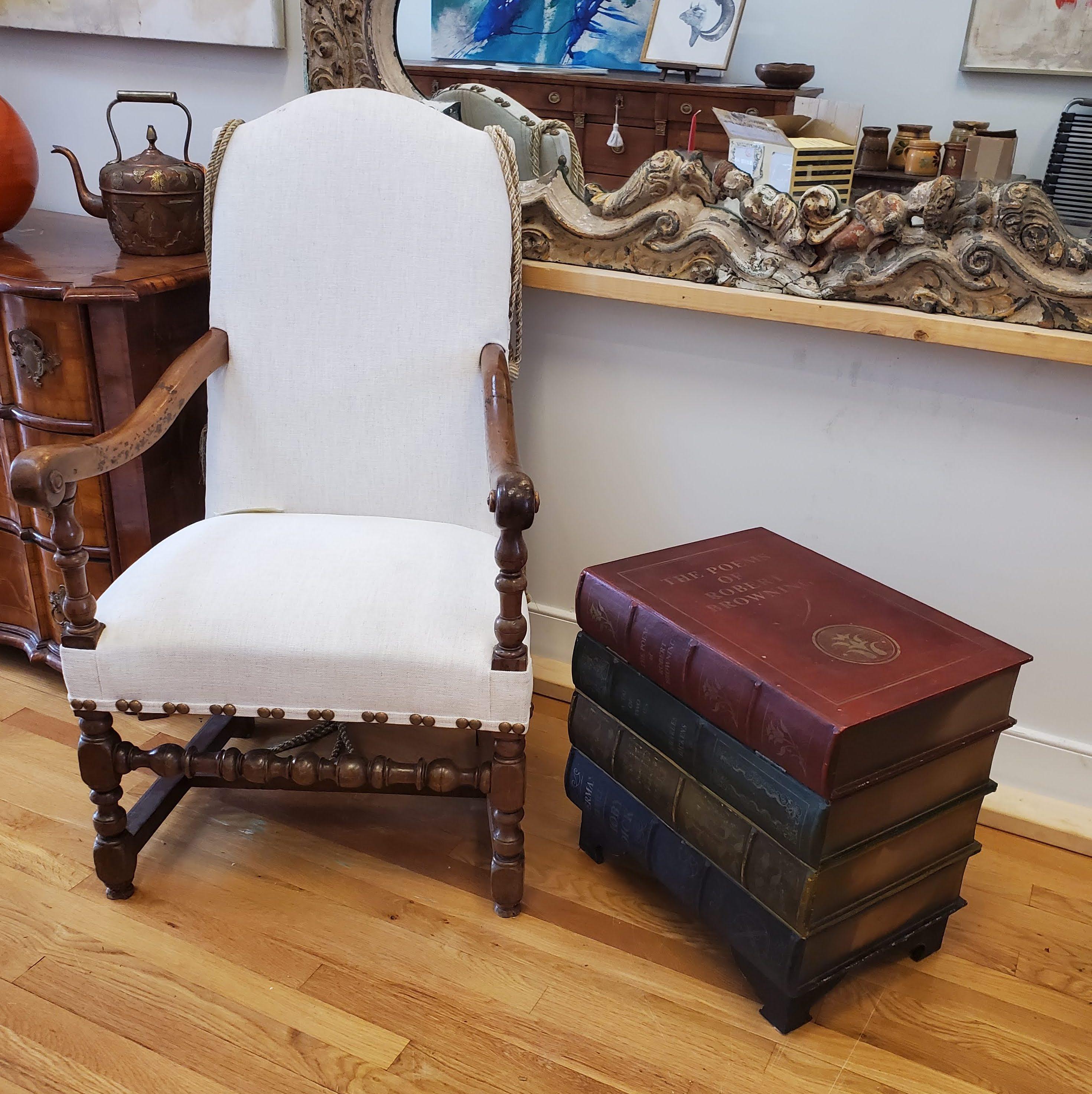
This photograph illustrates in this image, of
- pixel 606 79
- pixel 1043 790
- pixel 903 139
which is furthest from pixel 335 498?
pixel 1043 790

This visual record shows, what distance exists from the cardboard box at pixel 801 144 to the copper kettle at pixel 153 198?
0.88 metres

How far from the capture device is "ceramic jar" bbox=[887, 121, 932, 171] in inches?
59.2

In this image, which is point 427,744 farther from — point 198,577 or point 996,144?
point 996,144

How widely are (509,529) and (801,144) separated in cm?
80

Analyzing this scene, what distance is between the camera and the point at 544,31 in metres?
1.68

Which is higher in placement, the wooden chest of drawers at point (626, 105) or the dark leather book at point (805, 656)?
the wooden chest of drawers at point (626, 105)

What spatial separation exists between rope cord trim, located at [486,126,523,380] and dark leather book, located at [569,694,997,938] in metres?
0.61

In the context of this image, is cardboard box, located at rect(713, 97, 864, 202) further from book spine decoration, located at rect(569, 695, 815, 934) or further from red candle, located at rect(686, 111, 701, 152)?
book spine decoration, located at rect(569, 695, 815, 934)

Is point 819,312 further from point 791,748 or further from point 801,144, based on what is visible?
point 791,748

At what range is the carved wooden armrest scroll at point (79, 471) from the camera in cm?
120

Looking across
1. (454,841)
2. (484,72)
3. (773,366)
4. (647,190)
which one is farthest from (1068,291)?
(454,841)

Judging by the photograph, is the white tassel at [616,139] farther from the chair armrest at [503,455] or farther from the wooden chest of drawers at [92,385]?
the wooden chest of drawers at [92,385]

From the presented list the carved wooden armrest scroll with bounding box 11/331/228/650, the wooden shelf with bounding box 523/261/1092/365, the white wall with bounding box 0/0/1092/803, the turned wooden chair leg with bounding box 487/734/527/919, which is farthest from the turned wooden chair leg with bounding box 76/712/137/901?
→ the wooden shelf with bounding box 523/261/1092/365

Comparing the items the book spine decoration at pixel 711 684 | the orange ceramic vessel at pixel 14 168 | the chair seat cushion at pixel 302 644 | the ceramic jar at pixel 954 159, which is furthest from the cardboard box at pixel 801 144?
the orange ceramic vessel at pixel 14 168
